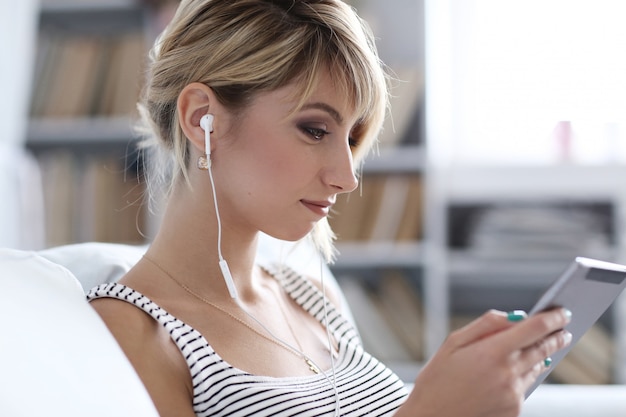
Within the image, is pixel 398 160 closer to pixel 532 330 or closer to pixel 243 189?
pixel 243 189

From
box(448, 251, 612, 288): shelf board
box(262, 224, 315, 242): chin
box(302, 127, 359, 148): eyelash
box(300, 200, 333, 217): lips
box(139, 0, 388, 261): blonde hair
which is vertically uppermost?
box(139, 0, 388, 261): blonde hair

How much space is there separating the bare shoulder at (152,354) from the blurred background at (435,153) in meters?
1.76

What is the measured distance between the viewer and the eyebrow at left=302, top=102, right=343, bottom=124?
1.06 m

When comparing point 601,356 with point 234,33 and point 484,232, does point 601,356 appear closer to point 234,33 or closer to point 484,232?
point 484,232

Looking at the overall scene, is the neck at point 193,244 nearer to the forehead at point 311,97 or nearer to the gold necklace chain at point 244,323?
the gold necklace chain at point 244,323

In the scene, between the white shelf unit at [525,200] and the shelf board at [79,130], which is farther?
the shelf board at [79,130]

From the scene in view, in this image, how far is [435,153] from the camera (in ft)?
9.44

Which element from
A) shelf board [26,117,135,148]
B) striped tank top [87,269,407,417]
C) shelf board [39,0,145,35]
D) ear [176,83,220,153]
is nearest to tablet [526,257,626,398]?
striped tank top [87,269,407,417]

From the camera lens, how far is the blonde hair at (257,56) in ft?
3.47

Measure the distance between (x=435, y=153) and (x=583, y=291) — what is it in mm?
2107

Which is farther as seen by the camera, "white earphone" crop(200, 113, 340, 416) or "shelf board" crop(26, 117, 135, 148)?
"shelf board" crop(26, 117, 135, 148)

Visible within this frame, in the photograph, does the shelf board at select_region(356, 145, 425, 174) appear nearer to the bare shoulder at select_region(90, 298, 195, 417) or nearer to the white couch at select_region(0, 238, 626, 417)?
the bare shoulder at select_region(90, 298, 195, 417)

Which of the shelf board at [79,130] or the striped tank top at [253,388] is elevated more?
the shelf board at [79,130]

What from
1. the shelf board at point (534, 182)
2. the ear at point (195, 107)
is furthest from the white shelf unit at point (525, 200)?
the ear at point (195, 107)
